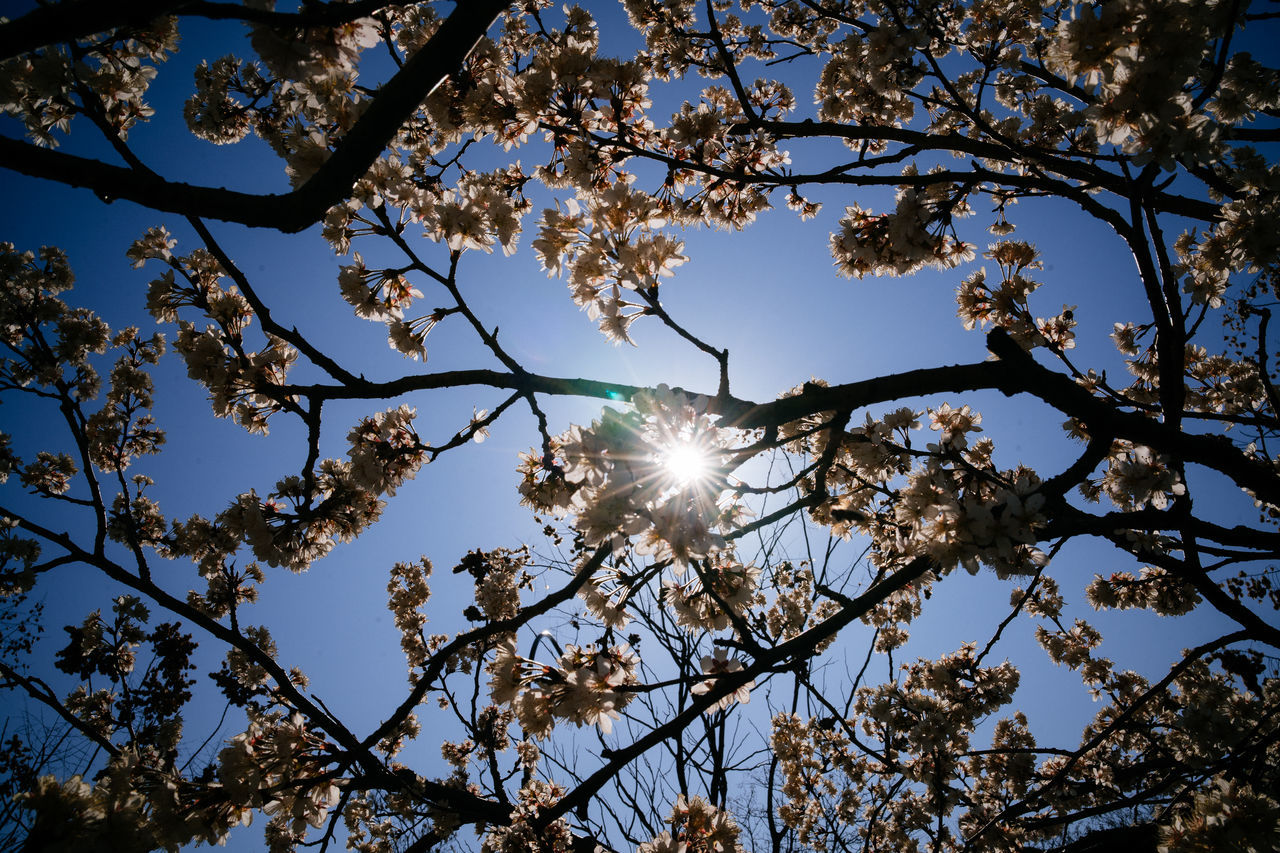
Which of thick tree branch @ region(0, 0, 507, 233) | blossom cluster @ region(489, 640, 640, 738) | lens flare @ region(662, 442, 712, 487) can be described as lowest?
blossom cluster @ region(489, 640, 640, 738)

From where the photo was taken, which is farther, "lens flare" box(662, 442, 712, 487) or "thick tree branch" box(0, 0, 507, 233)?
"lens flare" box(662, 442, 712, 487)

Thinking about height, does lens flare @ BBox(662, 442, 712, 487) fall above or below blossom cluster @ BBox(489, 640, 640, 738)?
above

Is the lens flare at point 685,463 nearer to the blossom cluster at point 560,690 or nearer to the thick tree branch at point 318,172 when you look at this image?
the blossom cluster at point 560,690

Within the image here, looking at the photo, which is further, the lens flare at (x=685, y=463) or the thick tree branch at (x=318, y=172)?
the lens flare at (x=685, y=463)

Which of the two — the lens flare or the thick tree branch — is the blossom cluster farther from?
the thick tree branch

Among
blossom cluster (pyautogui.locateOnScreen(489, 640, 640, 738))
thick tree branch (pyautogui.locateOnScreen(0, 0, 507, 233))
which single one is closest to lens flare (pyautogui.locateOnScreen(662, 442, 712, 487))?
blossom cluster (pyautogui.locateOnScreen(489, 640, 640, 738))

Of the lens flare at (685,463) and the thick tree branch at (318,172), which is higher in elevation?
the thick tree branch at (318,172)

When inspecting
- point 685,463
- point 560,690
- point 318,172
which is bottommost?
point 560,690

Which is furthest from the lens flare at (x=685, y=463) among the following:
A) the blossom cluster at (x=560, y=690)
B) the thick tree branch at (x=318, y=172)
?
the thick tree branch at (x=318, y=172)

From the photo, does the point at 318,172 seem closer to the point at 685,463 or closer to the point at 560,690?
the point at 685,463

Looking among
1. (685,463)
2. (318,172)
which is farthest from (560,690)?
(318,172)

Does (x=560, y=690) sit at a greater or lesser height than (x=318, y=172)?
lesser

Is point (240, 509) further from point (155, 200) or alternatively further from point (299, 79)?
point (299, 79)

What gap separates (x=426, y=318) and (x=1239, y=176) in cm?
621
